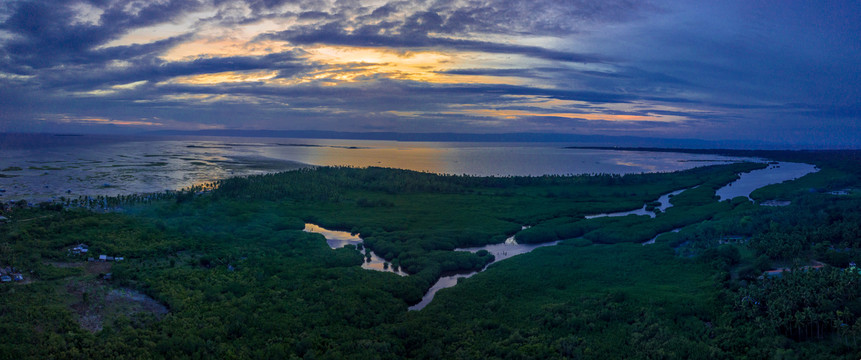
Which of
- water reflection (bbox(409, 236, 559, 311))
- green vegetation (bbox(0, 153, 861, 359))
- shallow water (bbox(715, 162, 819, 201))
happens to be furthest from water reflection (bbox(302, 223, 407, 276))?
shallow water (bbox(715, 162, 819, 201))

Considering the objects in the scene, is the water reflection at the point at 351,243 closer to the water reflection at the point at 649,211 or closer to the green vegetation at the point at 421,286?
the green vegetation at the point at 421,286

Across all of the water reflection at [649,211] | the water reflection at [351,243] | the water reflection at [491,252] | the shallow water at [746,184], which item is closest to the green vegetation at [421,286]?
the water reflection at [491,252]

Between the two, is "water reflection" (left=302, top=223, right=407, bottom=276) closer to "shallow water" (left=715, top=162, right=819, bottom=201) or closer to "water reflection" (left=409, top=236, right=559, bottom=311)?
"water reflection" (left=409, top=236, right=559, bottom=311)

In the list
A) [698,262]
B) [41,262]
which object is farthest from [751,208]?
[41,262]

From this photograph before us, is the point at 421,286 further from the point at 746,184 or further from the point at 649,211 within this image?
the point at 746,184

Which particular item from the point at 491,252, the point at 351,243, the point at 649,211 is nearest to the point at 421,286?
the point at 491,252

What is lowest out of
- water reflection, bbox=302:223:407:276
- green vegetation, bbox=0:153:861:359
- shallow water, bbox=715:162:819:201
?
water reflection, bbox=302:223:407:276
